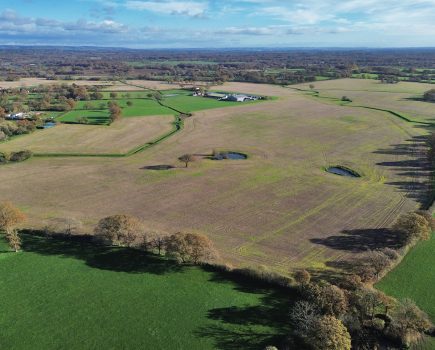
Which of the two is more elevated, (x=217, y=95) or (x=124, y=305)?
(x=217, y=95)

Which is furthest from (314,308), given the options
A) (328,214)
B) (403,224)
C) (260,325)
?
(328,214)

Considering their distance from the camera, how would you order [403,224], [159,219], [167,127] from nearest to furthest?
[403,224], [159,219], [167,127]

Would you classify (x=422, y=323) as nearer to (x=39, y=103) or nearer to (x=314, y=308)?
(x=314, y=308)

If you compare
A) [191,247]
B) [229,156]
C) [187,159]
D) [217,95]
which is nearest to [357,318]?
[191,247]

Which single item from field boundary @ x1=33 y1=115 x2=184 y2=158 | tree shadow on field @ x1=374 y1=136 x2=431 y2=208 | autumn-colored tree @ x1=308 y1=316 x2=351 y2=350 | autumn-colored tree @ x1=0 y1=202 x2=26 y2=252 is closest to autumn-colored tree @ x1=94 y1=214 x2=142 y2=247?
autumn-colored tree @ x1=0 y1=202 x2=26 y2=252

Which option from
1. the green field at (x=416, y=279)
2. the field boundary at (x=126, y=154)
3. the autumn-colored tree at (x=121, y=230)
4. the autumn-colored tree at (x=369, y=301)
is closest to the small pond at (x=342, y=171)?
the green field at (x=416, y=279)

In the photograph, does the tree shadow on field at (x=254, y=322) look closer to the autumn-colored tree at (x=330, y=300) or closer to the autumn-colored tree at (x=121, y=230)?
the autumn-colored tree at (x=330, y=300)

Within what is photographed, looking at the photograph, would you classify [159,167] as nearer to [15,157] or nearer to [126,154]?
[126,154]
